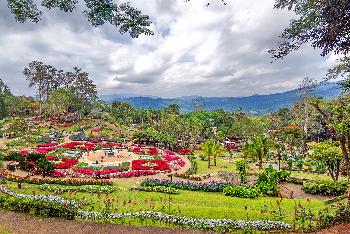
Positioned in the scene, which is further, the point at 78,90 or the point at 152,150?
the point at 78,90

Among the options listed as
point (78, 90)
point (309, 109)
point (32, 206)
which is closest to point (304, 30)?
point (32, 206)

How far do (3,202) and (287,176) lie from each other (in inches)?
1175

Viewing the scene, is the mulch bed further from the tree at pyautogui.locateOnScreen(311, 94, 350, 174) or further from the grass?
the tree at pyautogui.locateOnScreen(311, 94, 350, 174)

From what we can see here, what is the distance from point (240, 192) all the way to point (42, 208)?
17747 millimetres

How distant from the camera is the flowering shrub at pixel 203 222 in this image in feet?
44.4

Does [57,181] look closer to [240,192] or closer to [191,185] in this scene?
[191,185]

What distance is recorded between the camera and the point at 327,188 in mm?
29688

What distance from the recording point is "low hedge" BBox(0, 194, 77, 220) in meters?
14.9

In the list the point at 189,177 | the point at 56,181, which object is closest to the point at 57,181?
the point at 56,181

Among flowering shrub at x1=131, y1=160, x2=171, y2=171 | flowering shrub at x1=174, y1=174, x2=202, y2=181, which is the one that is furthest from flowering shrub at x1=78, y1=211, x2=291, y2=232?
flowering shrub at x1=131, y1=160, x2=171, y2=171

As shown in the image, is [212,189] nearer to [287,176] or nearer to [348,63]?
[287,176]

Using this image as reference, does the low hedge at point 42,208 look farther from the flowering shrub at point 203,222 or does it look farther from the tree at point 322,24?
the tree at point 322,24

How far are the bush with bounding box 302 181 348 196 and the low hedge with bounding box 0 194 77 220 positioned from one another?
79.7ft

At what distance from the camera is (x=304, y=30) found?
1130 centimetres
